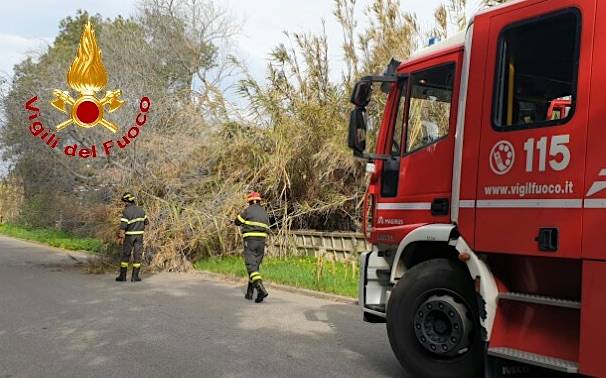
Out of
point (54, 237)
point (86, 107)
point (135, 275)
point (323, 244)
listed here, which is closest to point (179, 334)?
point (135, 275)

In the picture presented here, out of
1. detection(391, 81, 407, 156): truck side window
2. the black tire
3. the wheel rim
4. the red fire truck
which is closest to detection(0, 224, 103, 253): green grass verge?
detection(391, 81, 407, 156): truck side window

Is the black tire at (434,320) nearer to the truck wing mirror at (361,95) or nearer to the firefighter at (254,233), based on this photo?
the truck wing mirror at (361,95)

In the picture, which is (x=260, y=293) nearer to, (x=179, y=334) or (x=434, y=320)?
(x=179, y=334)

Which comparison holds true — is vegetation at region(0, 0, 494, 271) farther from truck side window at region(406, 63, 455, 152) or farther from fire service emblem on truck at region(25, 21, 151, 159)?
truck side window at region(406, 63, 455, 152)

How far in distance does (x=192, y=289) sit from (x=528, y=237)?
832cm

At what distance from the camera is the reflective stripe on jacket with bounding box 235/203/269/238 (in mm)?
9680

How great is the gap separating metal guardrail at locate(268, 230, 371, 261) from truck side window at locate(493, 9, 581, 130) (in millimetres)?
8518

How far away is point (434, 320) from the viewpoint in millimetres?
4828

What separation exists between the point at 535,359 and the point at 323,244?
1039 cm

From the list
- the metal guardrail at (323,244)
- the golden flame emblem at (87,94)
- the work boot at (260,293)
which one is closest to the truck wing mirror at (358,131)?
the work boot at (260,293)

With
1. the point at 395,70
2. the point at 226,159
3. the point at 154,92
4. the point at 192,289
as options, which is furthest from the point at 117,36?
the point at 395,70

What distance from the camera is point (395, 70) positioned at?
5.70 m

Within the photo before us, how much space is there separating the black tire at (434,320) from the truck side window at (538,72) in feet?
4.00

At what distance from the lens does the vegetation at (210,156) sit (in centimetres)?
1421
